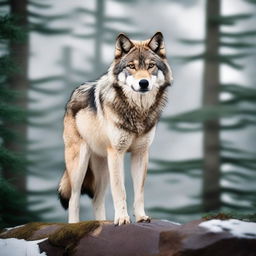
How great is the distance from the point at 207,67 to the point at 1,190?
5.67 m

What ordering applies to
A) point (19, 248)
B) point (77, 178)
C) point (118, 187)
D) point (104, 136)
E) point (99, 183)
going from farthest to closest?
point (99, 183), point (77, 178), point (19, 248), point (104, 136), point (118, 187)

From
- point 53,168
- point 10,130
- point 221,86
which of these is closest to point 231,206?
point 221,86

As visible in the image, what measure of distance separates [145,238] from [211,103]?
23.7 ft

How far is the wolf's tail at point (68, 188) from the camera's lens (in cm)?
723

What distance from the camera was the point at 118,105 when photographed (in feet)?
20.6

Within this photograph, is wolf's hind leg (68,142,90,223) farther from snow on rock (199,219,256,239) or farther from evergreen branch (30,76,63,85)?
evergreen branch (30,76,63,85)

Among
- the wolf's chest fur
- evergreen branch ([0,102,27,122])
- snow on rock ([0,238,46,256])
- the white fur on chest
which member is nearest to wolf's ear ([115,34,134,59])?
the wolf's chest fur

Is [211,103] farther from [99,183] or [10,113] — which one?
[99,183]

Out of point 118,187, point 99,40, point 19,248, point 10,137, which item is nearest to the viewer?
point 118,187

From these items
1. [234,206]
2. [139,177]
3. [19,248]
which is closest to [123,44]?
[139,177]

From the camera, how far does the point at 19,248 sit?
663 centimetres

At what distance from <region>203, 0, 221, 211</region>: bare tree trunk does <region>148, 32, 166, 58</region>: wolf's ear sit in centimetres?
638

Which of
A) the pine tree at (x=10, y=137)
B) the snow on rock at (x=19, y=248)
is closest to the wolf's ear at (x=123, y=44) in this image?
the snow on rock at (x=19, y=248)

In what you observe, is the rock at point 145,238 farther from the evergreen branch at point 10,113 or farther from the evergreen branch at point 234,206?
the evergreen branch at point 234,206
